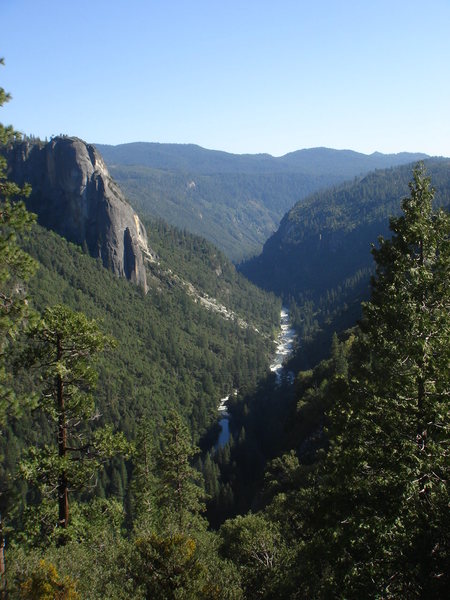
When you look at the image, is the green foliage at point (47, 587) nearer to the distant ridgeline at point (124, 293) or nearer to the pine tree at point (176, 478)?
the pine tree at point (176, 478)

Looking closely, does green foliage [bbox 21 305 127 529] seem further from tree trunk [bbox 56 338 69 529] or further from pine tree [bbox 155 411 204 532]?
pine tree [bbox 155 411 204 532]

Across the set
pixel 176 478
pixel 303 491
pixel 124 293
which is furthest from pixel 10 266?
pixel 124 293

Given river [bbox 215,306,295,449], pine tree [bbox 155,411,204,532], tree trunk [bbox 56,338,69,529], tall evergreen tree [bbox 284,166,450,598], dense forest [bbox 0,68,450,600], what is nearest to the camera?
tall evergreen tree [bbox 284,166,450,598]

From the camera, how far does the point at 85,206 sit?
170875 mm

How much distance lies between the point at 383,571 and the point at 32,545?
39.4ft

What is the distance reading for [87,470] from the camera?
16562 mm

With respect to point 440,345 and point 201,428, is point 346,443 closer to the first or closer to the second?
point 440,345

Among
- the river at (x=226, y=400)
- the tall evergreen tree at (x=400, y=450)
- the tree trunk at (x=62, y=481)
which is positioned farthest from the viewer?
the river at (x=226, y=400)

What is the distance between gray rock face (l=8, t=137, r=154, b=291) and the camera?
169375mm

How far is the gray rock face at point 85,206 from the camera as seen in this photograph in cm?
16938

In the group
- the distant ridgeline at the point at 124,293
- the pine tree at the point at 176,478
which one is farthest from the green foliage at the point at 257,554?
the distant ridgeline at the point at 124,293

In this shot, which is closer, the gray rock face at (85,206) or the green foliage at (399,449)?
the green foliage at (399,449)

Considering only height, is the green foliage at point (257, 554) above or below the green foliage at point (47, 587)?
below

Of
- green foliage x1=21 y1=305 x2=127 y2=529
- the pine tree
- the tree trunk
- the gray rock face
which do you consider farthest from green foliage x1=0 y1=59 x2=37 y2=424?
the gray rock face
